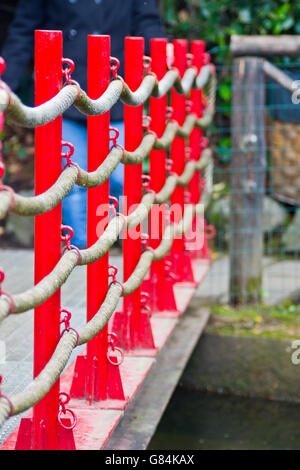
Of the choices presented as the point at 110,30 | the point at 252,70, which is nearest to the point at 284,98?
the point at 252,70

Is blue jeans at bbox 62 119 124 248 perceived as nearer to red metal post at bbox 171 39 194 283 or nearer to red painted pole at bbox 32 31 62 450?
red metal post at bbox 171 39 194 283

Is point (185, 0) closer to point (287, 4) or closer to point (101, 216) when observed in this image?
point (287, 4)

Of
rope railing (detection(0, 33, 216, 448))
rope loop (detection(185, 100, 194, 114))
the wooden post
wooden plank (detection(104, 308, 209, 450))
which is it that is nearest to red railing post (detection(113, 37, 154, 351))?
rope railing (detection(0, 33, 216, 448))

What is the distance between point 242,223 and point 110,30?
134cm

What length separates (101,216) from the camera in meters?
2.61

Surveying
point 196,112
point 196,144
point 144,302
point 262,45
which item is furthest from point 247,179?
point 144,302

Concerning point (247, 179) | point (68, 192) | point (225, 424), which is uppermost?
point (68, 192)

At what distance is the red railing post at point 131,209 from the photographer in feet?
10.0

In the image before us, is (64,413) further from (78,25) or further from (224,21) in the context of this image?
(224,21)

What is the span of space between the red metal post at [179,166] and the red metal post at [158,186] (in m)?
0.36

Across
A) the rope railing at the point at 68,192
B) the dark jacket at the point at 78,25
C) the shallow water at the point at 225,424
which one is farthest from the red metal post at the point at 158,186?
Answer: the shallow water at the point at 225,424

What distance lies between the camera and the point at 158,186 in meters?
3.61

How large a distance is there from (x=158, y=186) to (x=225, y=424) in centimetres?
136

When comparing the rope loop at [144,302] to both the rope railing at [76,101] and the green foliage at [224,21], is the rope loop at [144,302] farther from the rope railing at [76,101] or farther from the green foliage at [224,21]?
the green foliage at [224,21]
